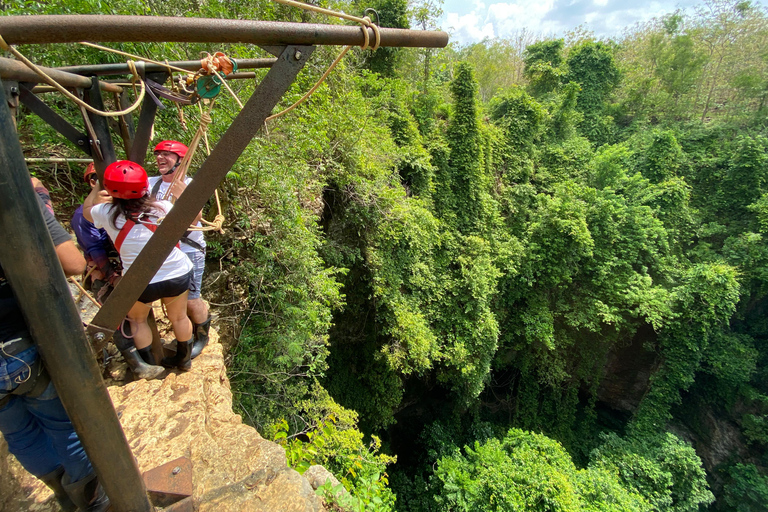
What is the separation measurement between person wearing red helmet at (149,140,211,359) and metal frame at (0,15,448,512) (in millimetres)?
690

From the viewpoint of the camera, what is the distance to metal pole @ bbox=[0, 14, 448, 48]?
3.45ft

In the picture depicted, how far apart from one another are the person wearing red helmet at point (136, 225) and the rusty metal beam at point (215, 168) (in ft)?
1.82

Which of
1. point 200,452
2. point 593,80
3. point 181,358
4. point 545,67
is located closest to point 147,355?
point 181,358

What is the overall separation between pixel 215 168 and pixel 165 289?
1.04 meters

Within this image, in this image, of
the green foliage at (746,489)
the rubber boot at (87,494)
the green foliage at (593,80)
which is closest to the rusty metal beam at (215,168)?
the rubber boot at (87,494)

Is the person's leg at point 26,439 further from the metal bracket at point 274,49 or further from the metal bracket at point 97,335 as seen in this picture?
the metal bracket at point 274,49

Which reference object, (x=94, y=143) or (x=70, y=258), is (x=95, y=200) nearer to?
(x=94, y=143)

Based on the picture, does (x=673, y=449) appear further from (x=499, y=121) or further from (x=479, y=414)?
(x=499, y=121)

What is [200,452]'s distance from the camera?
1.94 meters

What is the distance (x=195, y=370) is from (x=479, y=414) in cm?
1073

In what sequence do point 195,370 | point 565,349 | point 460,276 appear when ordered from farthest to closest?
point 565,349 < point 460,276 < point 195,370

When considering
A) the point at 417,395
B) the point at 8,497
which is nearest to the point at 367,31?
the point at 8,497

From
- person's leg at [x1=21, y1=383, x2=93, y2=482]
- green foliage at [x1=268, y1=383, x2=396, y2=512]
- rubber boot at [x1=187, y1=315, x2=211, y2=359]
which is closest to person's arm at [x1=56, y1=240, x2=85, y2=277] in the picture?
person's leg at [x1=21, y1=383, x2=93, y2=482]

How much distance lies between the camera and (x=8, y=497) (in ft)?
5.54
